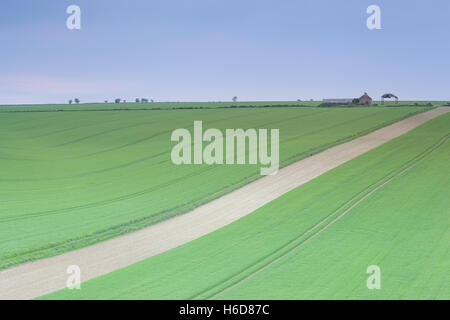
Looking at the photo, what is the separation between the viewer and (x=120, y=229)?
2138 cm

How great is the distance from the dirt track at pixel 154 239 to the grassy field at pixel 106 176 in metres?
0.77

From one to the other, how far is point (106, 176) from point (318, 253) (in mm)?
20852

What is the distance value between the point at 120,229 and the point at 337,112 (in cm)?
6083

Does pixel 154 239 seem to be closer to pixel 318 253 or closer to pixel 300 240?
pixel 300 240

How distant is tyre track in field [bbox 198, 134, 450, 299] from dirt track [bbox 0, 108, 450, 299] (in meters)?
4.24

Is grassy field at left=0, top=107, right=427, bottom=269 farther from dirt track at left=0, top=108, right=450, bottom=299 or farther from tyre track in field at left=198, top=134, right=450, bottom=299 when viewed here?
tyre track in field at left=198, top=134, right=450, bottom=299

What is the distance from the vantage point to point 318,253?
57.8ft

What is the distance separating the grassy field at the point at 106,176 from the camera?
2136cm

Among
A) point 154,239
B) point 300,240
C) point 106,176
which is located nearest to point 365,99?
point 106,176

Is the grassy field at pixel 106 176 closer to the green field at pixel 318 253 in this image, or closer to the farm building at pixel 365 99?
the green field at pixel 318 253

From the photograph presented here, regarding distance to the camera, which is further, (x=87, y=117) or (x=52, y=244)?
(x=87, y=117)

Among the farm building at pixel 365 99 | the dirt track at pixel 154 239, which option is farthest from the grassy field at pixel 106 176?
the farm building at pixel 365 99

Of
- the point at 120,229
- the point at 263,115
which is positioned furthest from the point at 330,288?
the point at 263,115
